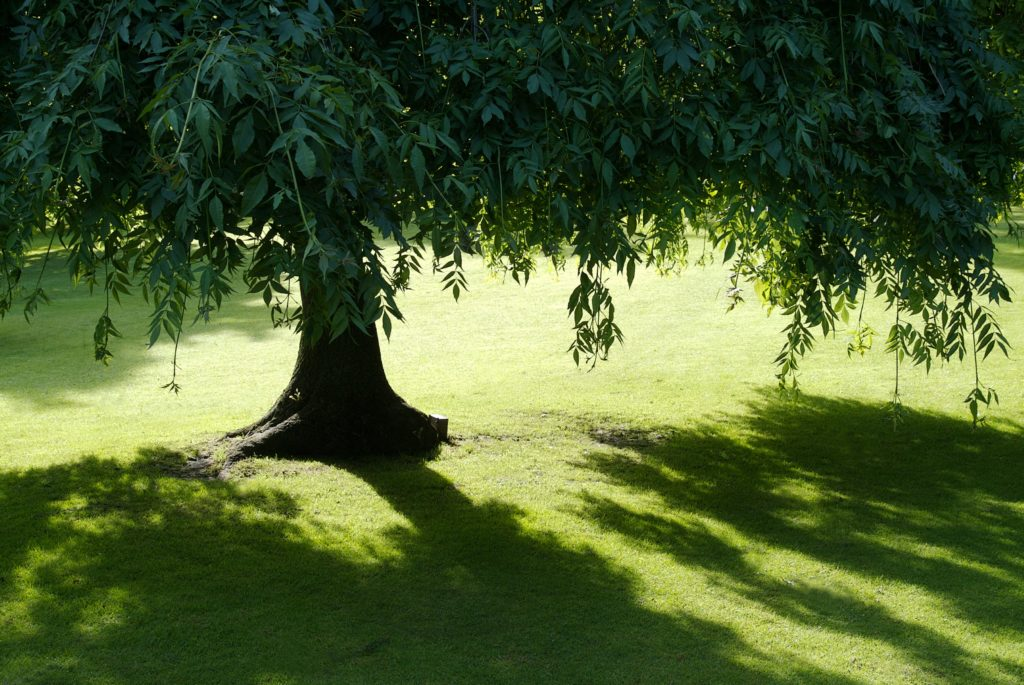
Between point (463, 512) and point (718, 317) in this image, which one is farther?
point (718, 317)

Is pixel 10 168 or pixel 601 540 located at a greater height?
pixel 10 168

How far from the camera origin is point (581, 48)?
13.4ft

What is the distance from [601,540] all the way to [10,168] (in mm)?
3592

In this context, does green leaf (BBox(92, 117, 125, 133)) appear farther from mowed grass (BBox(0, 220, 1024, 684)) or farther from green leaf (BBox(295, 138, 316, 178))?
mowed grass (BBox(0, 220, 1024, 684))

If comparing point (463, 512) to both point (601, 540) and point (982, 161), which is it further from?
point (982, 161)

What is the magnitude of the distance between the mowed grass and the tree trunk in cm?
25

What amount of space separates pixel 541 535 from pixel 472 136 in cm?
269

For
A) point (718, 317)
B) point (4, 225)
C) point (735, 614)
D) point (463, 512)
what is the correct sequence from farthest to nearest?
point (718, 317), point (463, 512), point (735, 614), point (4, 225)

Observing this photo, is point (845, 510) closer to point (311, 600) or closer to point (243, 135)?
point (311, 600)

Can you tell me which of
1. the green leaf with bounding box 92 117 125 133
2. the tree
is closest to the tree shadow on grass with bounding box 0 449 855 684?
the tree

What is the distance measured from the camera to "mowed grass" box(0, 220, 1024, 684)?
14.6 ft

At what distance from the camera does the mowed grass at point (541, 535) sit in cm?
445

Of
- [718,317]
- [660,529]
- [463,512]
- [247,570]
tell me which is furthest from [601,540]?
[718,317]

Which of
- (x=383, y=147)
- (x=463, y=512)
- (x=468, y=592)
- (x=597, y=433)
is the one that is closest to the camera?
(x=383, y=147)
